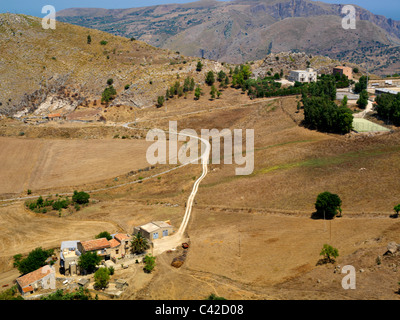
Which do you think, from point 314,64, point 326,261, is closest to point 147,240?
point 326,261

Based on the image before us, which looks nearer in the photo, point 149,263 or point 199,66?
point 149,263

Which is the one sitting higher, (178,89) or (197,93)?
(178,89)

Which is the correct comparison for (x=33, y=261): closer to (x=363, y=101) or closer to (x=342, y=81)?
(x=363, y=101)

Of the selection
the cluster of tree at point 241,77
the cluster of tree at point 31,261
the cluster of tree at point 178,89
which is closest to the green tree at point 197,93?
the cluster of tree at point 178,89

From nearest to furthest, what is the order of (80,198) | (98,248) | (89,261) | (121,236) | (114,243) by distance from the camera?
(89,261) → (98,248) → (114,243) → (121,236) → (80,198)

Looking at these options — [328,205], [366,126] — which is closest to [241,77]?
[366,126]

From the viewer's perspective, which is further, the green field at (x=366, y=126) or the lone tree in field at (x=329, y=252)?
the green field at (x=366, y=126)

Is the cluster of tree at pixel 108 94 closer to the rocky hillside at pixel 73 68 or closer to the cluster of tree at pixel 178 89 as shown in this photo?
the rocky hillside at pixel 73 68
